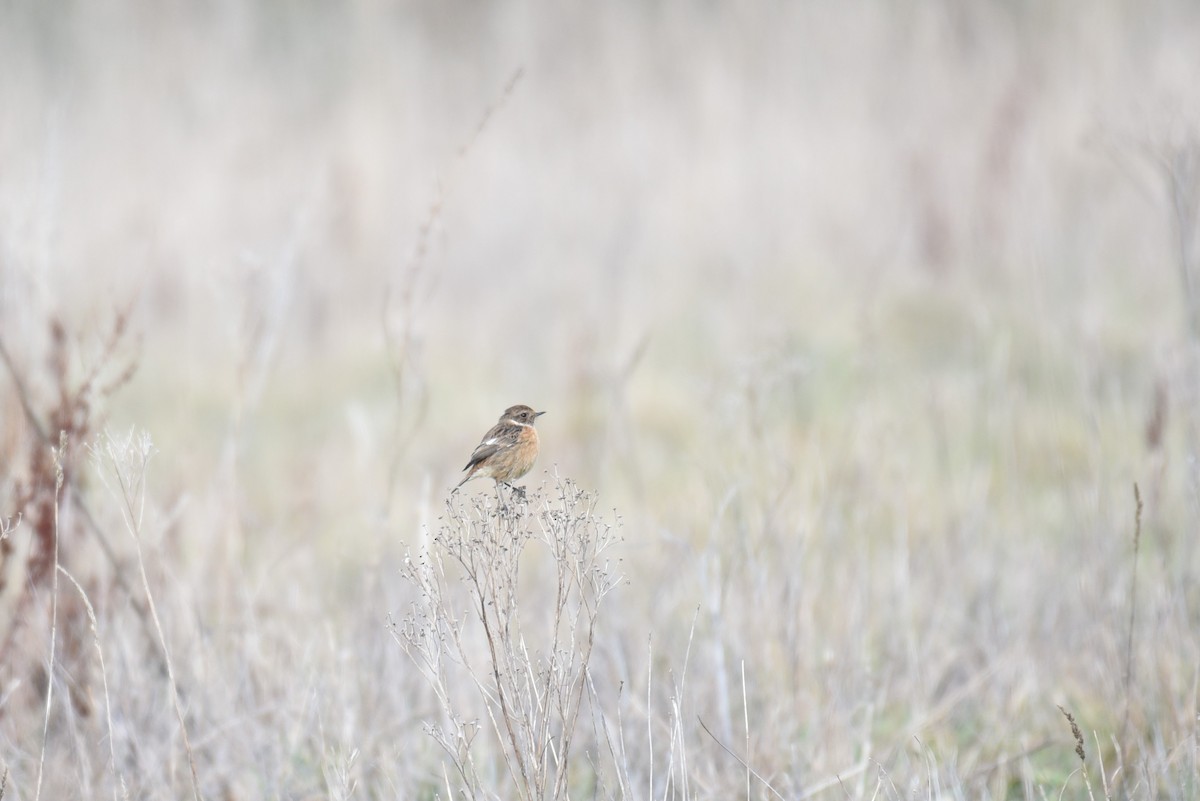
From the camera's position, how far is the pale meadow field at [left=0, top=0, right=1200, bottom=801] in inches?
91.2

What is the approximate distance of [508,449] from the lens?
1687mm

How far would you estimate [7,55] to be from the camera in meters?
8.48

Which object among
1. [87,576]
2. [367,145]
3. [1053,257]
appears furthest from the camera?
[367,145]

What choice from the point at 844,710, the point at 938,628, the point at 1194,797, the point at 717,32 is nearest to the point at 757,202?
the point at 717,32

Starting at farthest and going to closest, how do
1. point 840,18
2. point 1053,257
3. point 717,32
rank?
point 717,32, point 840,18, point 1053,257

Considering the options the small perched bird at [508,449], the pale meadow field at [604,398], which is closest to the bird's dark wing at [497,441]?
the small perched bird at [508,449]

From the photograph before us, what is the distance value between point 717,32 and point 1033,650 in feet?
21.2

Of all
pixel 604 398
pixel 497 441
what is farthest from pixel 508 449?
pixel 604 398

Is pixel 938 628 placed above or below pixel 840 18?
below

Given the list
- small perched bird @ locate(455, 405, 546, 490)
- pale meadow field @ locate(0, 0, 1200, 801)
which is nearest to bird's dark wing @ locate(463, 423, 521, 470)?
small perched bird @ locate(455, 405, 546, 490)

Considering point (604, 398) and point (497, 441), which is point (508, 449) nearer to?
point (497, 441)

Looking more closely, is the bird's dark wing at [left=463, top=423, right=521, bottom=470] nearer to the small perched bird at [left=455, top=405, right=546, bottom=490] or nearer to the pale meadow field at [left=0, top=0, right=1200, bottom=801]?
the small perched bird at [left=455, top=405, right=546, bottom=490]

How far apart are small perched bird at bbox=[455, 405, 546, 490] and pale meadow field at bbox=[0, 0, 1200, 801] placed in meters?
0.11

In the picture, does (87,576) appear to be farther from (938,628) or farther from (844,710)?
→ (938,628)
